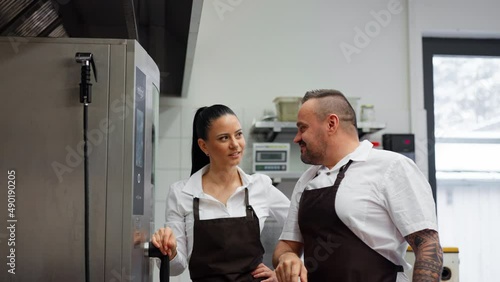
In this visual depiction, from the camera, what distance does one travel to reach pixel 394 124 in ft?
13.0

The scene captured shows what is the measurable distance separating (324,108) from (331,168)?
0.18 meters

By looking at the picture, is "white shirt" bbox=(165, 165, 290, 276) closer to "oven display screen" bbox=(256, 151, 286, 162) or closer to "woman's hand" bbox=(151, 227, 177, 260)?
"woman's hand" bbox=(151, 227, 177, 260)

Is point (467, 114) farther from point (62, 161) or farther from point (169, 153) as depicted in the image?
point (62, 161)

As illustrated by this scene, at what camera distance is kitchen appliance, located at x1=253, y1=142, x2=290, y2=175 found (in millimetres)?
3521

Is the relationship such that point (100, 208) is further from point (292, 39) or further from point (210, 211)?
point (292, 39)

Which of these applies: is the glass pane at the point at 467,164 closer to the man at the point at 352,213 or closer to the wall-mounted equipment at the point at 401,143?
the wall-mounted equipment at the point at 401,143

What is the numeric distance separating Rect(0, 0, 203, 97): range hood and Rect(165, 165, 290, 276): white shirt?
55cm

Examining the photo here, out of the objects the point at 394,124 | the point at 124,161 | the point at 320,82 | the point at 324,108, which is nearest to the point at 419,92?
the point at 394,124

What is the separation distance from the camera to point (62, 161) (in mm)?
1177

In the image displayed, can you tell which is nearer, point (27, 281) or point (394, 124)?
point (27, 281)

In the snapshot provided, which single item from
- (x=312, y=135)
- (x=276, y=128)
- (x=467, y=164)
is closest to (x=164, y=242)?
(x=312, y=135)

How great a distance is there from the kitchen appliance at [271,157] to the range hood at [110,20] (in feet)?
3.38

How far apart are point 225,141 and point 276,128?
4.52 feet

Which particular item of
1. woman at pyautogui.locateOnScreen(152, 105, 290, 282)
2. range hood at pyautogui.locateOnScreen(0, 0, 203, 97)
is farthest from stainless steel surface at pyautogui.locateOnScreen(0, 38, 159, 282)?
woman at pyautogui.locateOnScreen(152, 105, 290, 282)
